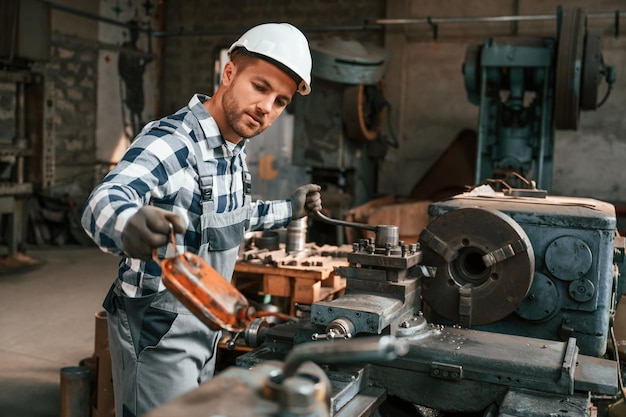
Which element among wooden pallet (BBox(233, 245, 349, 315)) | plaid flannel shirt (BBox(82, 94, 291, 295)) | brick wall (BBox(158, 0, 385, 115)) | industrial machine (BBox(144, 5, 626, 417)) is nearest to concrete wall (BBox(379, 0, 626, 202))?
brick wall (BBox(158, 0, 385, 115))

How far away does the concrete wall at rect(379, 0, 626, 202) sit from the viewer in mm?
5797

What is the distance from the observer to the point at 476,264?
1.86 meters

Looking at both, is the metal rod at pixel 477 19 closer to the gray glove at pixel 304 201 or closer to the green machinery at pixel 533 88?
the green machinery at pixel 533 88

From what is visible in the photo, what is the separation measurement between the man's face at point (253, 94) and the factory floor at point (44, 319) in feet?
5.52

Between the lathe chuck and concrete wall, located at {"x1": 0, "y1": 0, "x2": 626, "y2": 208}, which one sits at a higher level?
concrete wall, located at {"x1": 0, "y1": 0, "x2": 626, "y2": 208}

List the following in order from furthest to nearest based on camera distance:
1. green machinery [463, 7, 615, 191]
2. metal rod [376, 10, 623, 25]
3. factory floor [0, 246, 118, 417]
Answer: metal rod [376, 10, 623, 25] → green machinery [463, 7, 615, 191] → factory floor [0, 246, 118, 417]

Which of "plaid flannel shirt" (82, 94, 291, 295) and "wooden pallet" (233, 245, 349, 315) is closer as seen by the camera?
"plaid flannel shirt" (82, 94, 291, 295)

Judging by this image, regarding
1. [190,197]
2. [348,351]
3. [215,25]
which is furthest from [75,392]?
[215,25]

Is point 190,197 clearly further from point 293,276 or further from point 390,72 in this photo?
point 390,72

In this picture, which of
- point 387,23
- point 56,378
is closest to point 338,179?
point 387,23

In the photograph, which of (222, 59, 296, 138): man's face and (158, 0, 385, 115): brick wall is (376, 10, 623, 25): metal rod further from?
(222, 59, 296, 138): man's face

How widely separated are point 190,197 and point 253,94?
300mm

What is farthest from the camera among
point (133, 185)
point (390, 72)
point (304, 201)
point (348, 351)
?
point (390, 72)

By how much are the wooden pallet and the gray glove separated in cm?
47
